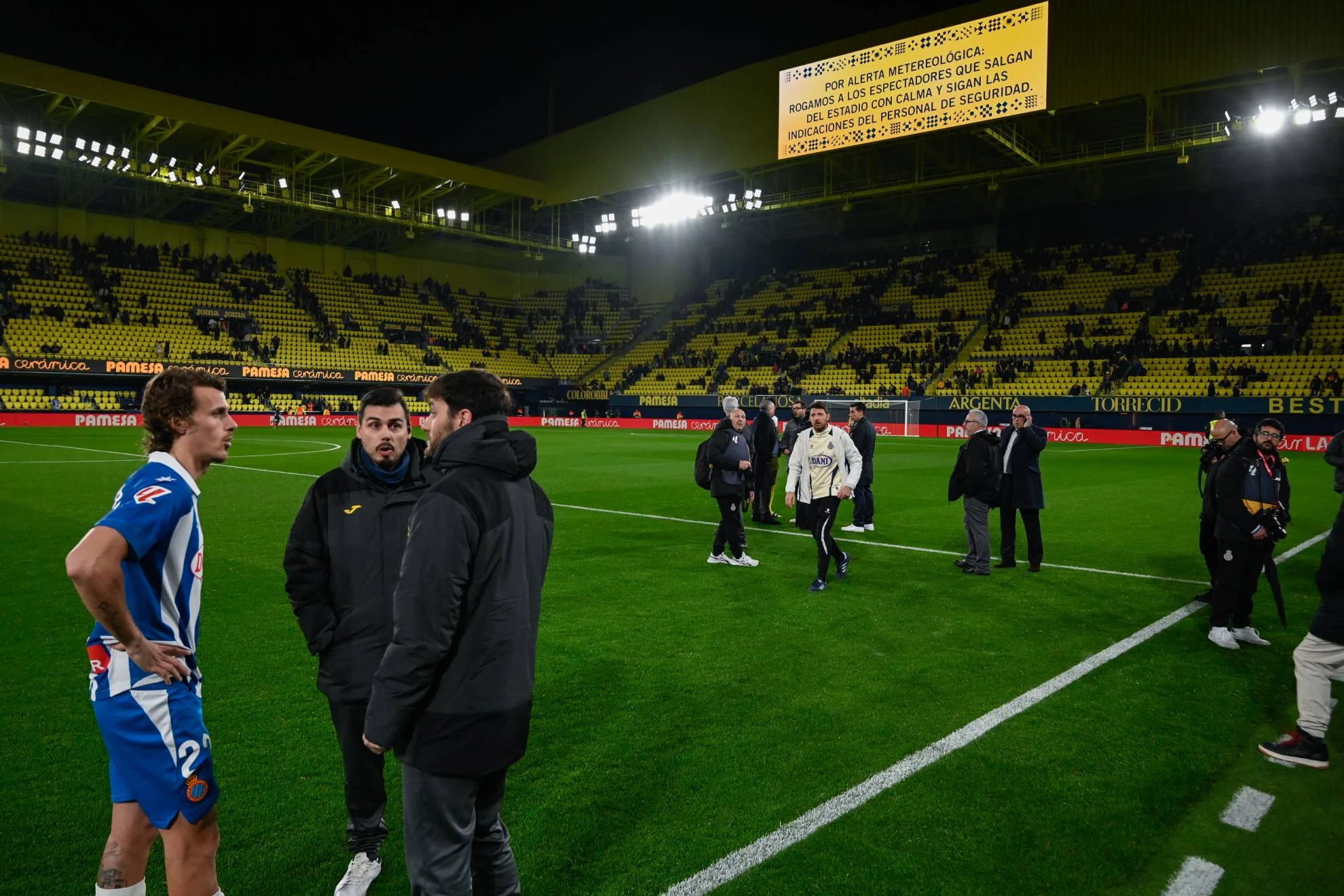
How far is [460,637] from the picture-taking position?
2613 millimetres

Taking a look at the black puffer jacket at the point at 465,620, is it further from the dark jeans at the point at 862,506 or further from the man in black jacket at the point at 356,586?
the dark jeans at the point at 862,506

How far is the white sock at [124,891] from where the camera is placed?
2666 mm

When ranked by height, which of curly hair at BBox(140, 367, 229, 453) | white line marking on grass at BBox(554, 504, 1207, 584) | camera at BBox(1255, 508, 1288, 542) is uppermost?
curly hair at BBox(140, 367, 229, 453)

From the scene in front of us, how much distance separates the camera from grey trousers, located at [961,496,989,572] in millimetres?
9781

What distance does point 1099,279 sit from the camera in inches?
1779

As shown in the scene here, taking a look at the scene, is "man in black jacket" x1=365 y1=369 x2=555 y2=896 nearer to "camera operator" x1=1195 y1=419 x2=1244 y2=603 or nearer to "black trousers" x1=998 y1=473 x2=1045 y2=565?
"camera operator" x1=1195 y1=419 x2=1244 y2=603

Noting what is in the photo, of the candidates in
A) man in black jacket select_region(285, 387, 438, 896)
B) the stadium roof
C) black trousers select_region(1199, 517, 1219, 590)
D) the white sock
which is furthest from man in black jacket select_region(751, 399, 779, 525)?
the stadium roof

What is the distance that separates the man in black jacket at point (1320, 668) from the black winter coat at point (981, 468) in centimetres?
491

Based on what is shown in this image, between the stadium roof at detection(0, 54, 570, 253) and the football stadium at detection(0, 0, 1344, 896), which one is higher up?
the stadium roof at detection(0, 54, 570, 253)

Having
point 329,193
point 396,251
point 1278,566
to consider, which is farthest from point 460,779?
point 396,251

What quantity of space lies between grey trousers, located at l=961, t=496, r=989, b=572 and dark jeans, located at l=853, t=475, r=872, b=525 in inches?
123

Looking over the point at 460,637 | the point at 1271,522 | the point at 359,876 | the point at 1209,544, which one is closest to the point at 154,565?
the point at 460,637

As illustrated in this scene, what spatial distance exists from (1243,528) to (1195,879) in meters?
4.11

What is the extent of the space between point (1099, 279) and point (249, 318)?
161 feet
